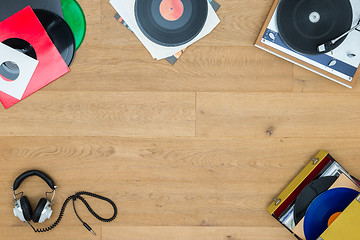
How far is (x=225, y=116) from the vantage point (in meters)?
1.07

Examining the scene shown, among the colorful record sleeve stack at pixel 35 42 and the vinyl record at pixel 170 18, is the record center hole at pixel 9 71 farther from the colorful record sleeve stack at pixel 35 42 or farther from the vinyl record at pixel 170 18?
the vinyl record at pixel 170 18

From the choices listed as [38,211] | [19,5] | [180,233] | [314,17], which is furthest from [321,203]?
[19,5]

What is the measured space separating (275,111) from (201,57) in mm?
306

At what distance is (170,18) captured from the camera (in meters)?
1.01

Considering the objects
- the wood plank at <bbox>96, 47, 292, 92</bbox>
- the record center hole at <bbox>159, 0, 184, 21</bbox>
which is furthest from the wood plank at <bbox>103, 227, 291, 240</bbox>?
the record center hole at <bbox>159, 0, 184, 21</bbox>

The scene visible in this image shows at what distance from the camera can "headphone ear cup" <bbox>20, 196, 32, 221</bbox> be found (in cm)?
101

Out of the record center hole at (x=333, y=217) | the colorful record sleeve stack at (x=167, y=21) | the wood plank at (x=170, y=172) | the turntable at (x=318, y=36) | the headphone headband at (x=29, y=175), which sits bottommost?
Answer: the headphone headband at (x=29, y=175)

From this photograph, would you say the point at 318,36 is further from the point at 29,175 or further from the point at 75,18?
the point at 29,175

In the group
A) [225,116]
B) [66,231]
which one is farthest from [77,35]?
[66,231]

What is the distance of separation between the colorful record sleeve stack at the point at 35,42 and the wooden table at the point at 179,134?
0.04 m

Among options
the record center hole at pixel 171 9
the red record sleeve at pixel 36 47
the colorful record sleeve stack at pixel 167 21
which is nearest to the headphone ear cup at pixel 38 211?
the red record sleeve at pixel 36 47

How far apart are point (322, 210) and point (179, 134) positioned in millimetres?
499

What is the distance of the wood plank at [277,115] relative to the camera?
1.06 metres

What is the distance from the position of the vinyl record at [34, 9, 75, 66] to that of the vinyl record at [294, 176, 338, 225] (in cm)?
85
